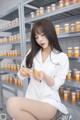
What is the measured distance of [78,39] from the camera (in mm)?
2127

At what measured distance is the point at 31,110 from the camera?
1188 millimetres

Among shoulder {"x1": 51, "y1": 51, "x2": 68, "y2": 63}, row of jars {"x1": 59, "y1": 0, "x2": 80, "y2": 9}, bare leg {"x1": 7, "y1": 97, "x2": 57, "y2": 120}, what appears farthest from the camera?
row of jars {"x1": 59, "y1": 0, "x2": 80, "y2": 9}

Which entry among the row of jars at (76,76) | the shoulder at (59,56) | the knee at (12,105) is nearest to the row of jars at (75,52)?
the row of jars at (76,76)

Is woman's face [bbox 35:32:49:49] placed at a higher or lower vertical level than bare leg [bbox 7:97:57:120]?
higher

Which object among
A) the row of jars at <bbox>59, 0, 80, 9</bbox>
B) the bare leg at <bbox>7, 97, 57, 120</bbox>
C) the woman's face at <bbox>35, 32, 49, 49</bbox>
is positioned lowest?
the bare leg at <bbox>7, 97, 57, 120</bbox>

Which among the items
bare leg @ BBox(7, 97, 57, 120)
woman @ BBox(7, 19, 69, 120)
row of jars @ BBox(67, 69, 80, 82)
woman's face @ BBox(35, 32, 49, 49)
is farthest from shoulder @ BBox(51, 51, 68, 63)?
row of jars @ BBox(67, 69, 80, 82)

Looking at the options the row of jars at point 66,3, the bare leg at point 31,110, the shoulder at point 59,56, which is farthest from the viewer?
the row of jars at point 66,3

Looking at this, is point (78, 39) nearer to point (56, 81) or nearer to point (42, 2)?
point (42, 2)

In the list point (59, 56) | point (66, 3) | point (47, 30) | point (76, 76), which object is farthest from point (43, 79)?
point (66, 3)

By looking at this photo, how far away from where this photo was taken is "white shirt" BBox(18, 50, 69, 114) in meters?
1.27

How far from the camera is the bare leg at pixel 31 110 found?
1.18 meters

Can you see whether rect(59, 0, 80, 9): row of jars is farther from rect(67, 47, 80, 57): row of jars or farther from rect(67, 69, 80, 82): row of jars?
rect(67, 69, 80, 82): row of jars

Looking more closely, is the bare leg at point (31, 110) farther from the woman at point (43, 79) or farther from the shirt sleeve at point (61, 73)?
the shirt sleeve at point (61, 73)

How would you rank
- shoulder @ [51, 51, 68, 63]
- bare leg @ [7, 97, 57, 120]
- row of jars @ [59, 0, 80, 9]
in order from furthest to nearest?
row of jars @ [59, 0, 80, 9] < shoulder @ [51, 51, 68, 63] < bare leg @ [7, 97, 57, 120]
